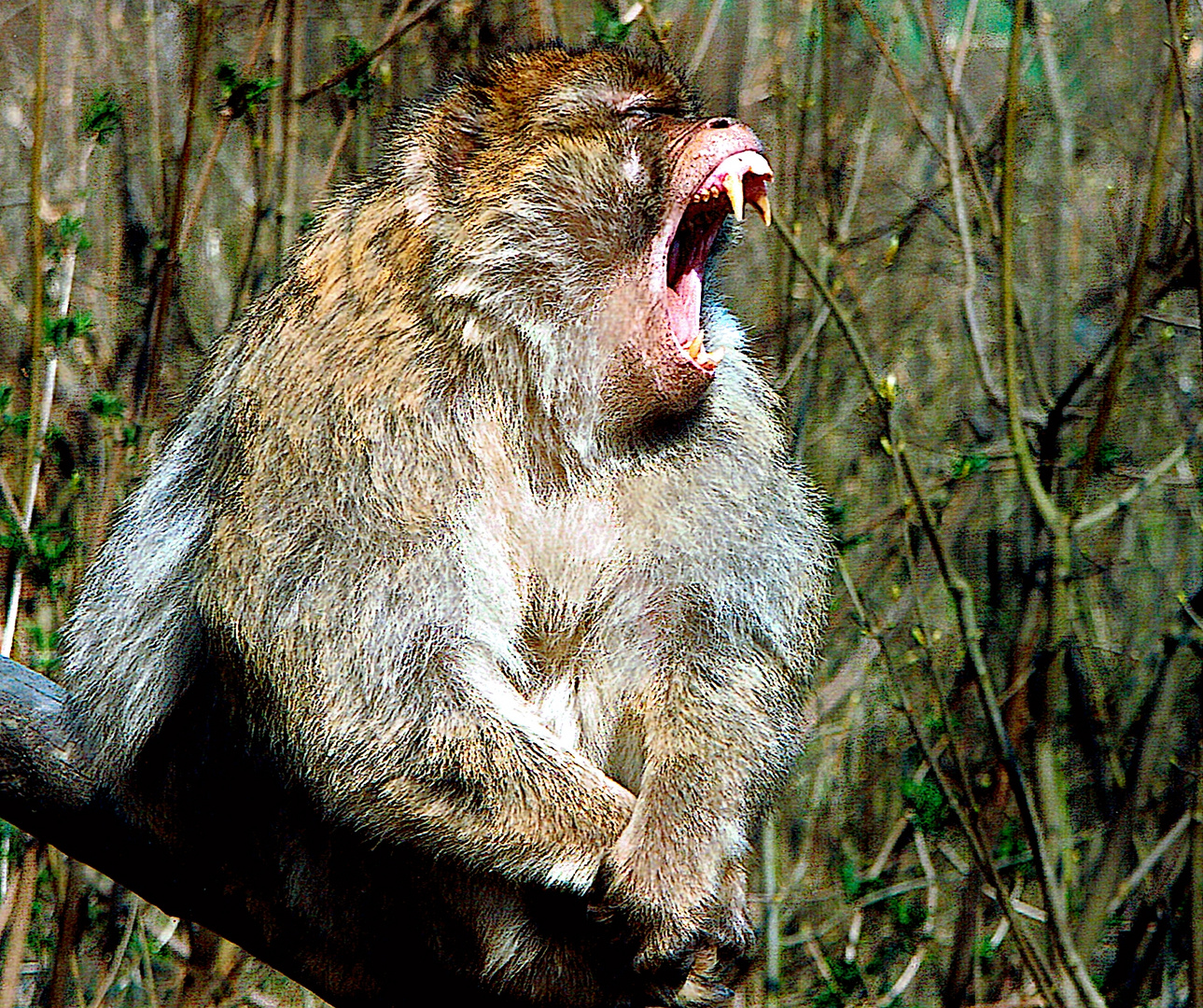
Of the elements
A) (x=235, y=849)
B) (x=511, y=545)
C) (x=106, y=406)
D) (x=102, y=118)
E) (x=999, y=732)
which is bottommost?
(x=999, y=732)

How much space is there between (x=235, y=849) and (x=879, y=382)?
6.59ft

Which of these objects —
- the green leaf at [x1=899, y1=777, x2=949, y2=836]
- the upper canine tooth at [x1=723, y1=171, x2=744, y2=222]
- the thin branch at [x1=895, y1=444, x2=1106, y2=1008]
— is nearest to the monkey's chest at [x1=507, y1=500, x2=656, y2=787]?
the upper canine tooth at [x1=723, y1=171, x2=744, y2=222]

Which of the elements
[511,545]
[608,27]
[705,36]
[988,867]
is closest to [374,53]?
[608,27]

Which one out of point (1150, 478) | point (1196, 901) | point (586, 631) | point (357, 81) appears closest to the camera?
point (586, 631)

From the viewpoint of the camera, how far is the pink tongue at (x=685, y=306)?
2559 mm

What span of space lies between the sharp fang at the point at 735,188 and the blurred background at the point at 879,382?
4.51 feet

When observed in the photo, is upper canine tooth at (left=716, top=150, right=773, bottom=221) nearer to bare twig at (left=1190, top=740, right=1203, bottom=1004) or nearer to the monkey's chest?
the monkey's chest

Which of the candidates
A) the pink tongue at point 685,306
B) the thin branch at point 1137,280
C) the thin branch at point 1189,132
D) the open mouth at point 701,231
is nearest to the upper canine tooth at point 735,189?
the open mouth at point 701,231

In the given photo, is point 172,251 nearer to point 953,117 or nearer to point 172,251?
point 172,251

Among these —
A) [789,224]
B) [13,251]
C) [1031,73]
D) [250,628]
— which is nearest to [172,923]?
[13,251]

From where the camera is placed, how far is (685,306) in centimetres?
262

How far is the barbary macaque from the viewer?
94.3 inches

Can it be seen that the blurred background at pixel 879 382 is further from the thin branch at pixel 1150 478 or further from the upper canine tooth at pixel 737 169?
the upper canine tooth at pixel 737 169

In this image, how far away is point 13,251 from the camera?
16.0 ft
